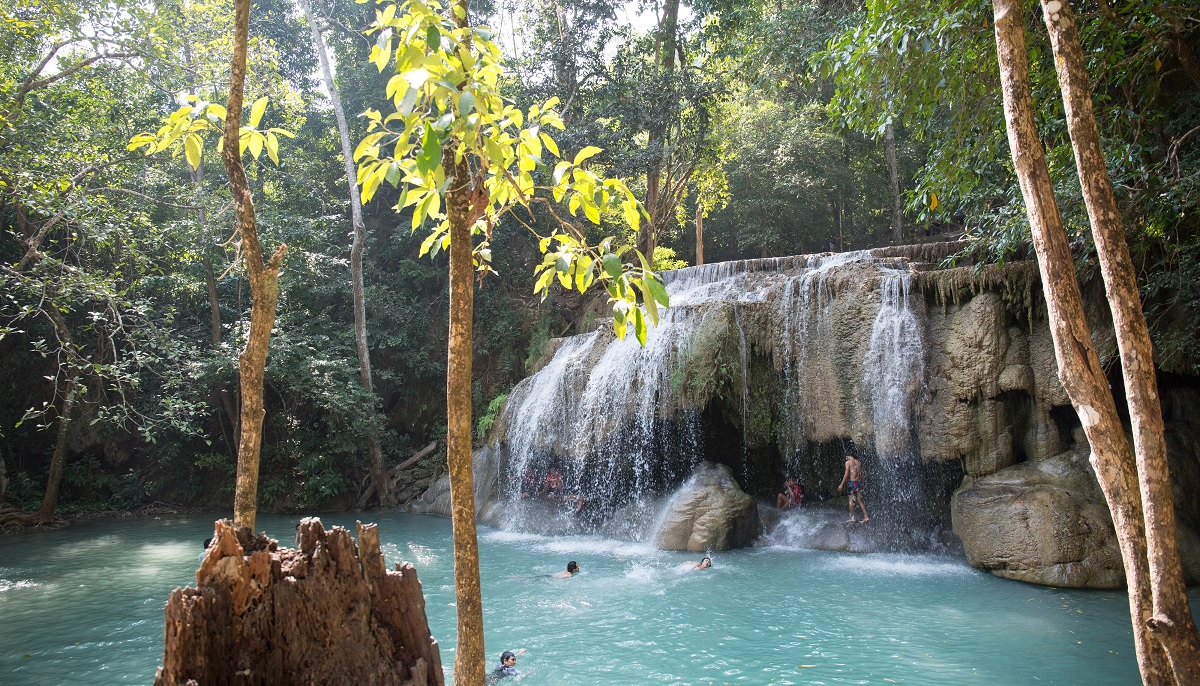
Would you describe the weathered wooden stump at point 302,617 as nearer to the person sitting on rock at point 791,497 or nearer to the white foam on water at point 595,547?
the white foam on water at point 595,547

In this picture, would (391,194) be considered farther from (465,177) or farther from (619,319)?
(619,319)

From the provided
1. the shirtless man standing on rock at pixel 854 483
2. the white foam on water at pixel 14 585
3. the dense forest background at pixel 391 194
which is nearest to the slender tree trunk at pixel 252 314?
the dense forest background at pixel 391 194

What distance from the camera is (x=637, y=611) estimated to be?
7293mm

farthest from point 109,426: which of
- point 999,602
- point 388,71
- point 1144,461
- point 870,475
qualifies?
point 1144,461

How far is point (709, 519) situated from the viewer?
33.2 feet

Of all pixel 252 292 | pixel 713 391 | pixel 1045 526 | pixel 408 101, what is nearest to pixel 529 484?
pixel 713 391

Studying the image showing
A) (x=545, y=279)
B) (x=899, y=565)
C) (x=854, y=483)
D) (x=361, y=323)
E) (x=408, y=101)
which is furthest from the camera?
(x=361, y=323)

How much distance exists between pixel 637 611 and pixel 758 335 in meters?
5.70

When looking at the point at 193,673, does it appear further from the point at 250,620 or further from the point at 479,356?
the point at 479,356

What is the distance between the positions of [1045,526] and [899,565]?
1.76 m

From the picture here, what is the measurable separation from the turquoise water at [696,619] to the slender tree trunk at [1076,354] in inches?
101

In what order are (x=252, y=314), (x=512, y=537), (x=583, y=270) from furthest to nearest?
1. (x=512, y=537)
2. (x=252, y=314)
3. (x=583, y=270)

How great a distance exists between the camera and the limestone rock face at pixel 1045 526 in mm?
7802

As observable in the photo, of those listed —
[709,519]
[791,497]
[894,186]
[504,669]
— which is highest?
[894,186]
